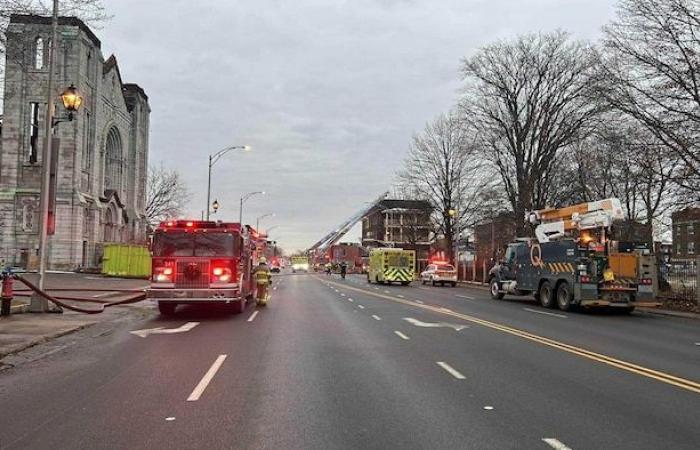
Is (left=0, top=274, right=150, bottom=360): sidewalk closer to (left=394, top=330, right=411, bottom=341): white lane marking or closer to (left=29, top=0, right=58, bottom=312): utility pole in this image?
(left=29, top=0, right=58, bottom=312): utility pole

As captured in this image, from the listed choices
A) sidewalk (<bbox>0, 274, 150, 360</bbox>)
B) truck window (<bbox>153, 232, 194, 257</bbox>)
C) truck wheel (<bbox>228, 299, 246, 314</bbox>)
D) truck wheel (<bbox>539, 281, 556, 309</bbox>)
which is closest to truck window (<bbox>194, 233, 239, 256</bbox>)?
truck window (<bbox>153, 232, 194, 257</bbox>)

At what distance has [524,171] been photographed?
46062 millimetres

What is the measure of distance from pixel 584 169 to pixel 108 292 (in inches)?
1485

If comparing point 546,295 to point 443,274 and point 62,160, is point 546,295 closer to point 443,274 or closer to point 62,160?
point 443,274

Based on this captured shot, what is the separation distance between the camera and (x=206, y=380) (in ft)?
28.9

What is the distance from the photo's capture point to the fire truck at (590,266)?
22734 millimetres

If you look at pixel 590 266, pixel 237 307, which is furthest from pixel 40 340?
pixel 590 266

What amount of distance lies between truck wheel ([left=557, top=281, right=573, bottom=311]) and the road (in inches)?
335

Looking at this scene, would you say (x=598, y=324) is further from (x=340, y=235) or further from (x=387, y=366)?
(x=340, y=235)

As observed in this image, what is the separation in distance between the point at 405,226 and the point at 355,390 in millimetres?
69399

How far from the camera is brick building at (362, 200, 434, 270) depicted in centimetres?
6844

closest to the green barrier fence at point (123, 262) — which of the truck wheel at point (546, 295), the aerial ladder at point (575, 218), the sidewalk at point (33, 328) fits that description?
the sidewalk at point (33, 328)

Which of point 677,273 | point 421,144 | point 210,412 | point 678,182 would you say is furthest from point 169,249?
point 421,144

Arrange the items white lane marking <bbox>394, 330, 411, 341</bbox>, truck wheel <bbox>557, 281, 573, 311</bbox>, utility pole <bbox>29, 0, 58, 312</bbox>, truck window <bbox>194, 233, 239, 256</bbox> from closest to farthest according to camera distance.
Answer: white lane marking <bbox>394, 330, 411, 341</bbox>
utility pole <bbox>29, 0, 58, 312</bbox>
truck window <bbox>194, 233, 239, 256</bbox>
truck wheel <bbox>557, 281, 573, 311</bbox>
